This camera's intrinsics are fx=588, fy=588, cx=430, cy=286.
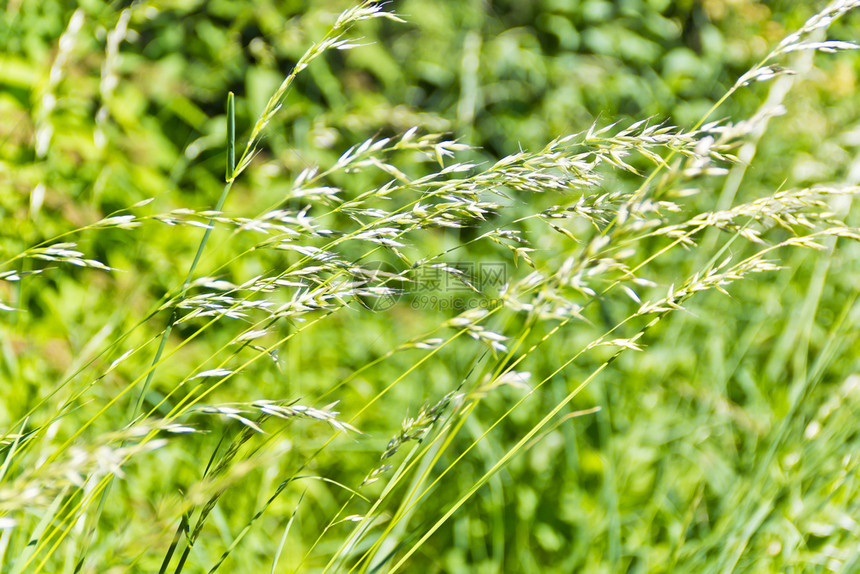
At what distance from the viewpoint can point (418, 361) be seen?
94 centimetres

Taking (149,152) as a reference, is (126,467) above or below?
below

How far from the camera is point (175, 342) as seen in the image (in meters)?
1.76

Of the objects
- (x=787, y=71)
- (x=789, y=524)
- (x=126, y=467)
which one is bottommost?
(x=789, y=524)

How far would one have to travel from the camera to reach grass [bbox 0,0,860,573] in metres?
0.92

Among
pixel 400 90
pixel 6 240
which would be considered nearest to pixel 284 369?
pixel 6 240

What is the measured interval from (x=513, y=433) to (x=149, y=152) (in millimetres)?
1426

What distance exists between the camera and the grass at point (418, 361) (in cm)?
92

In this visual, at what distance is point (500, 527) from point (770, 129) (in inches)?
74.9

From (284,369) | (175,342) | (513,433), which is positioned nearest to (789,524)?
(513,433)

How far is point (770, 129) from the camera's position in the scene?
227 centimetres

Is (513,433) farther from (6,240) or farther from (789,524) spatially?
(6,240)

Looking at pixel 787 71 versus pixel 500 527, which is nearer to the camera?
pixel 787 71

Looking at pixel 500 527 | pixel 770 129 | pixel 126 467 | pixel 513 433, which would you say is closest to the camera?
pixel 500 527

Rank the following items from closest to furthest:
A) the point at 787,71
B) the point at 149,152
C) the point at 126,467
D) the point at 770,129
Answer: the point at 787,71
the point at 126,467
the point at 149,152
the point at 770,129
